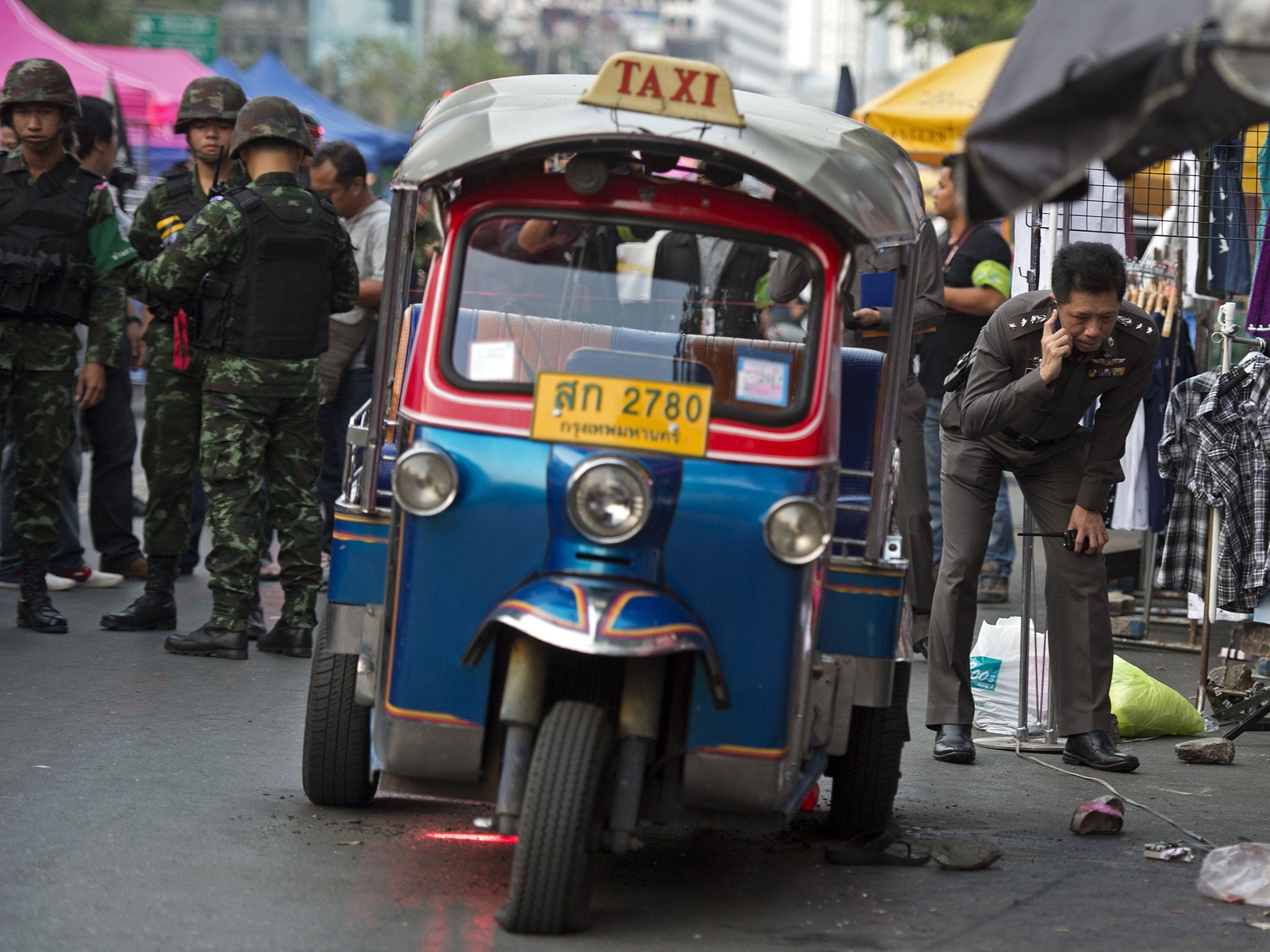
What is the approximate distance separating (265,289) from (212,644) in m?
1.62

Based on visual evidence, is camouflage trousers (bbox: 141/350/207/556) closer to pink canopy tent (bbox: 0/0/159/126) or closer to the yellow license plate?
the yellow license plate

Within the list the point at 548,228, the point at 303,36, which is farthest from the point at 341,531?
the point at 303,36

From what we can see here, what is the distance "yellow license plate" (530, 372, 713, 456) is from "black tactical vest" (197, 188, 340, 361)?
10.8ft

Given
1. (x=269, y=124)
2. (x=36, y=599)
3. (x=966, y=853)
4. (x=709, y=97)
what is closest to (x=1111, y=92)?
(x=709, y=97)

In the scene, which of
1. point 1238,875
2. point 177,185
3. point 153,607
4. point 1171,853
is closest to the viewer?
point 1238,875

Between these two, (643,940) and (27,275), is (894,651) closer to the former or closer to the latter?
(643,940)

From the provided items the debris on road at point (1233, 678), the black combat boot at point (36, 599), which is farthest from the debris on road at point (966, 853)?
the black combat boot at point (36, 599)

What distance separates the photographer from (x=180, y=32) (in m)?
38.6

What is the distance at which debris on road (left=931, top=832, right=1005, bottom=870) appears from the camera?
16.3 feet

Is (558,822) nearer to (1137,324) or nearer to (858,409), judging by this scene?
(858,409)

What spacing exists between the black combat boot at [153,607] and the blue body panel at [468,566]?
4187 mm

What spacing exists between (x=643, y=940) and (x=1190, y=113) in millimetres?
2282

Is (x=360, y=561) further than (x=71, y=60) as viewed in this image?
No

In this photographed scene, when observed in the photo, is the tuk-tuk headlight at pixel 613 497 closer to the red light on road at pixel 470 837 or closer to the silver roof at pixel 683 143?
the silver roof at pixel 683 143
